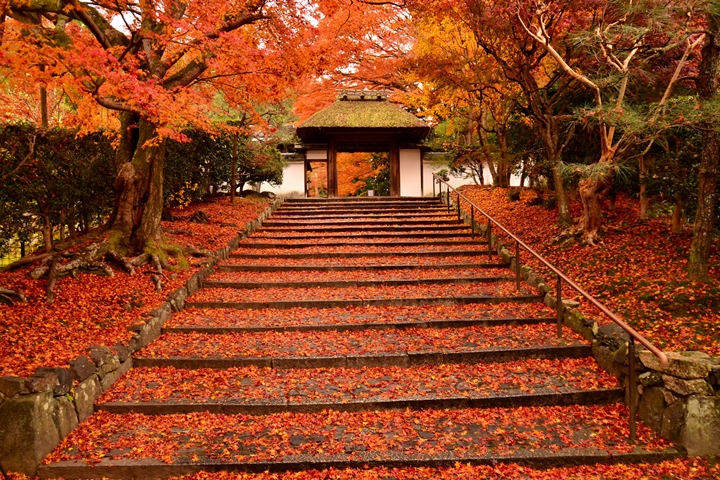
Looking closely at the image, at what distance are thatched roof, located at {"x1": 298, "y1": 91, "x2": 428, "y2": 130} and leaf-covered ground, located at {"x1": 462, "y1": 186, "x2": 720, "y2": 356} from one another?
25.4 feet

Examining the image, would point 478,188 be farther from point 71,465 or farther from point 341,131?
point 71,465

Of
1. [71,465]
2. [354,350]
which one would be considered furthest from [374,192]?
[71,465]

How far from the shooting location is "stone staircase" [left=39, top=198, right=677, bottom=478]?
3.60 metres

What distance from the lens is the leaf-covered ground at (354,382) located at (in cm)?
439

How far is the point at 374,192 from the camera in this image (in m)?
23.7

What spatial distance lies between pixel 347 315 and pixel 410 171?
474 inches

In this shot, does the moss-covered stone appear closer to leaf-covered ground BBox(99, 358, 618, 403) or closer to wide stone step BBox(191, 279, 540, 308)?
leaf-covered ground BBox(99, 358, 618, 403)

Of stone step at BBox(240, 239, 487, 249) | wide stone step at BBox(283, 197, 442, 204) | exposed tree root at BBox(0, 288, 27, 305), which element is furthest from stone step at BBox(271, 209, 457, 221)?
exposed tree root at BBox(0, 288, 27, 305)

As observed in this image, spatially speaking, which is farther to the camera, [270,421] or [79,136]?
[79,136]

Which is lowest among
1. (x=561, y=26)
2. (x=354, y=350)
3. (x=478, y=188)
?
(x=354, y=350)

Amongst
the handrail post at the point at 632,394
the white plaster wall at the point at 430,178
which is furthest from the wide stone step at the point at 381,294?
the white plaster wall at the point at 430,178

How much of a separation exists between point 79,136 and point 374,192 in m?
17.5

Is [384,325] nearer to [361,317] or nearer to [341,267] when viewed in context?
[361,317]

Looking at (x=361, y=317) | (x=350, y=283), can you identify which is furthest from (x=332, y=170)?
(x=361, y=317)
